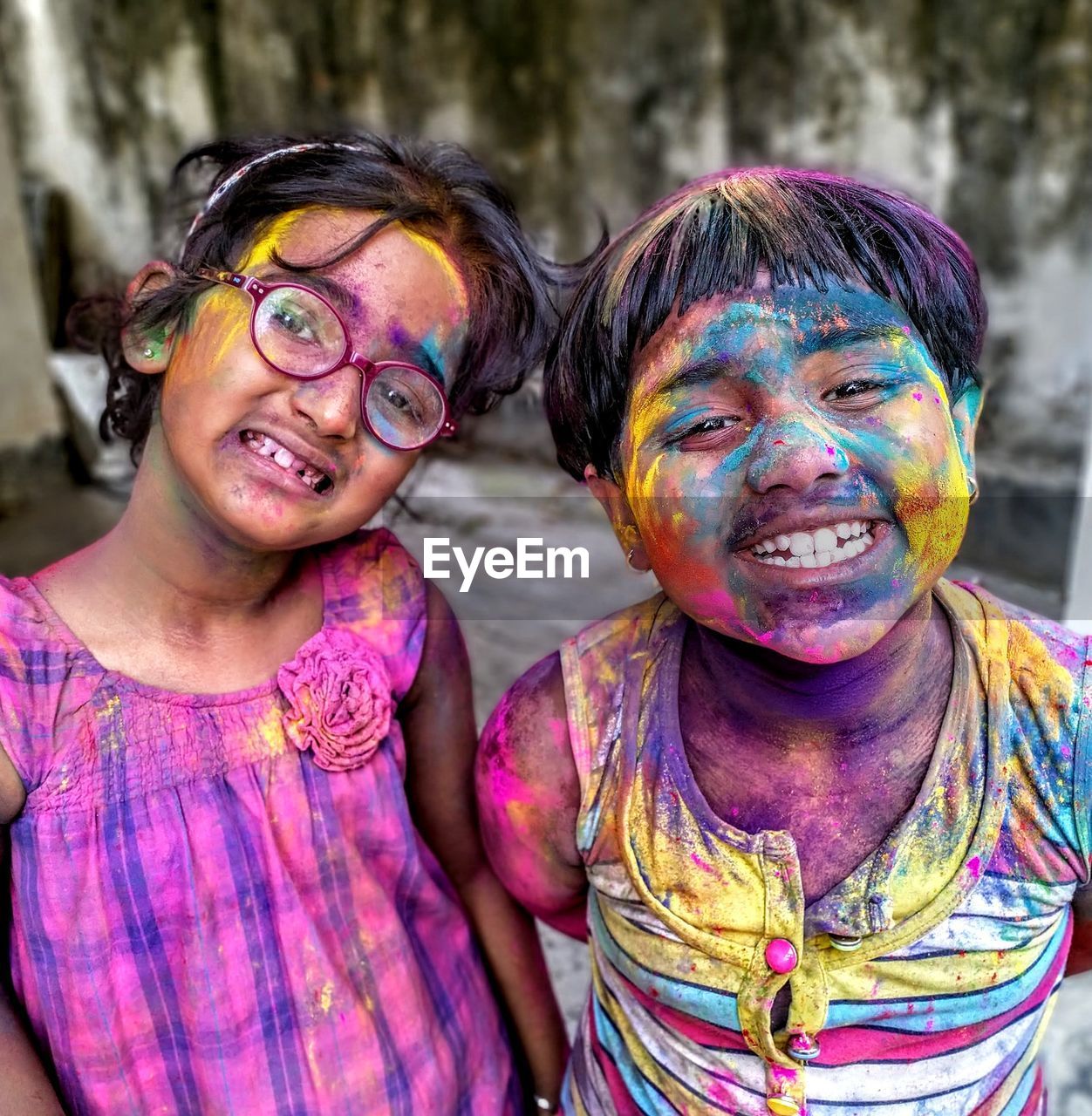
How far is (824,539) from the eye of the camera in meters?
1.07

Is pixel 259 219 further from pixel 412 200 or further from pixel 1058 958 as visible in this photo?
pixel 1058 958

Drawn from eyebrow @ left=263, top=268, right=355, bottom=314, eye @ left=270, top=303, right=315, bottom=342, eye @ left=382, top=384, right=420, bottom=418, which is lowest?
eye @ left=382, top=384, right=420, bottom=418

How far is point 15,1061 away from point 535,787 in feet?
2.33

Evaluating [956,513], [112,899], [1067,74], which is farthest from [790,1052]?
[1067,74]

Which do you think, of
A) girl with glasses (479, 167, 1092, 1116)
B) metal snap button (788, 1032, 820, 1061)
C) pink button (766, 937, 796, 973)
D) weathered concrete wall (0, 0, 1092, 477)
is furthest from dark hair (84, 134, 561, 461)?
weathered concrete wall (0, 0, 1092, 477)

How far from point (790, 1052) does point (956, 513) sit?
659 mm

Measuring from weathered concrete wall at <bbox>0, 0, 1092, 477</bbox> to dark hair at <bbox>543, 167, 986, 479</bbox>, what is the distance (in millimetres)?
2789

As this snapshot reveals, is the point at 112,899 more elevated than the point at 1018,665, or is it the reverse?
the point at 1018,665

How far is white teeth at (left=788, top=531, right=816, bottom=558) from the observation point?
107cm

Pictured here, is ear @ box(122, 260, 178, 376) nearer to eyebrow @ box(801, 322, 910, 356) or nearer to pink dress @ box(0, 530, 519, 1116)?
pink dress @ box(0, 530, 519, 1116)

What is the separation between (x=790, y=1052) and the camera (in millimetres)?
1199

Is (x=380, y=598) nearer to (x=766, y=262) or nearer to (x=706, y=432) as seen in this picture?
(x=706, y=432)

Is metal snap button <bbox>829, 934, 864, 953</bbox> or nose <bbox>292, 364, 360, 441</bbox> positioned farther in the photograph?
nose <bbox>292, 364, 360, 441</bbox>

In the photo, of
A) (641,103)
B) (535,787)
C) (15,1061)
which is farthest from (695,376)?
(641,103)
